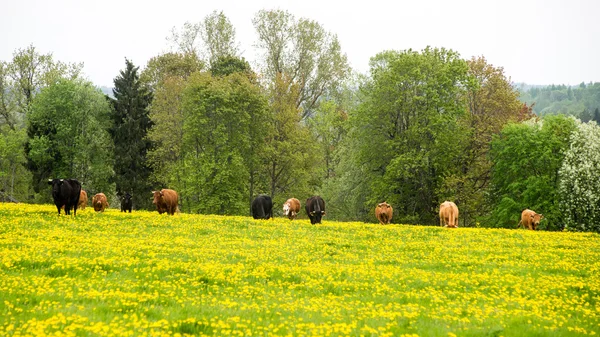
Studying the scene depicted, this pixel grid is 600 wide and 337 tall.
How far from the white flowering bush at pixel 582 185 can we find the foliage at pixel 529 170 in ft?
3.68

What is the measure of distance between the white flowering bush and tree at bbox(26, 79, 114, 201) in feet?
179

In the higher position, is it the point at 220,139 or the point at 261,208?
the point at 220,139

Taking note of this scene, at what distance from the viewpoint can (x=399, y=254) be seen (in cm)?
2217

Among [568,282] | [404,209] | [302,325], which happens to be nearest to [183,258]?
[302,325]

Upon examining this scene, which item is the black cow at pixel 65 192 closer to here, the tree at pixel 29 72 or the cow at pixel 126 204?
the cow at pixel 126 204

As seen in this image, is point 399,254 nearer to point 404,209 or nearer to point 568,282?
point 568,282

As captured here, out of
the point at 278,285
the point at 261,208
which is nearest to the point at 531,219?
the point at 261,208

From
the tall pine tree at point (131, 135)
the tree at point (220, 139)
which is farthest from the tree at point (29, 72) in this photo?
the tree at point (220, 139)

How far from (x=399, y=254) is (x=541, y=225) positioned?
34.9 metres

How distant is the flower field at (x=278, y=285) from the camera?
34.0 ft

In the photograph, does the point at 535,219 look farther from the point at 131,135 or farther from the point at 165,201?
the point at 131,135

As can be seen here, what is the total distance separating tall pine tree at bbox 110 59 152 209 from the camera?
63.8 m

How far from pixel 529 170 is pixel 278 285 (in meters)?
45.2

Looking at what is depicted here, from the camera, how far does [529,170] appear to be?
5219 cm
